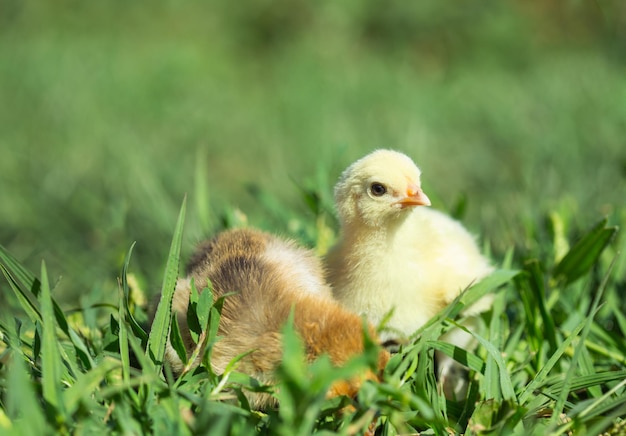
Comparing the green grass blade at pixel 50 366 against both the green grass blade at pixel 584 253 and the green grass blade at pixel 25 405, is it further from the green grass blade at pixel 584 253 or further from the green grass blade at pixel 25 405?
the green grass blade at pixel 584 253

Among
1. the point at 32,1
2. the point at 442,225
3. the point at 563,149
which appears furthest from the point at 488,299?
→ the point at 32,1

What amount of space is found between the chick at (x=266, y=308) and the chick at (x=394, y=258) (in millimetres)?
132

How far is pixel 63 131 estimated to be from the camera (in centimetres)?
501

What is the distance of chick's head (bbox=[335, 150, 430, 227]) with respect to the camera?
6.15 feet

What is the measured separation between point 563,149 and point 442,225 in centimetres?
198

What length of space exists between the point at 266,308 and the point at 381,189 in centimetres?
52

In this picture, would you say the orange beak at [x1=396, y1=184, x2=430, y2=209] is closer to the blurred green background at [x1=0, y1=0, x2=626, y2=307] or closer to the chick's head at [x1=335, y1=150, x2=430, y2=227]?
the chick's head at [x1=335, y1=150, x2=430, y2=227]

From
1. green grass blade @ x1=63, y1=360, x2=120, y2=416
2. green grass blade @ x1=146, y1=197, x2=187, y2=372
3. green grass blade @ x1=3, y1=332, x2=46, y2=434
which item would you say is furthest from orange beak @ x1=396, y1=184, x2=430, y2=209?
green grass blade @ x1=3, y1=332, x2=46, y2=434

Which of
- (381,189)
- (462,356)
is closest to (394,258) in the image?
(381,189)

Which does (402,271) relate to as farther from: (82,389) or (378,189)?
(82,389)

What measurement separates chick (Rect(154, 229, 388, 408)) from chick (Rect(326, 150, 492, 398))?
0.43 feet

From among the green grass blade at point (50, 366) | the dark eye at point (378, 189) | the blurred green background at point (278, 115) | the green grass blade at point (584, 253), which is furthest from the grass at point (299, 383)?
the blurred green background at point (278, 115)

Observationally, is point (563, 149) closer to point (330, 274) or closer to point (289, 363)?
point (330, 274)

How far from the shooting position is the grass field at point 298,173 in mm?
1459
